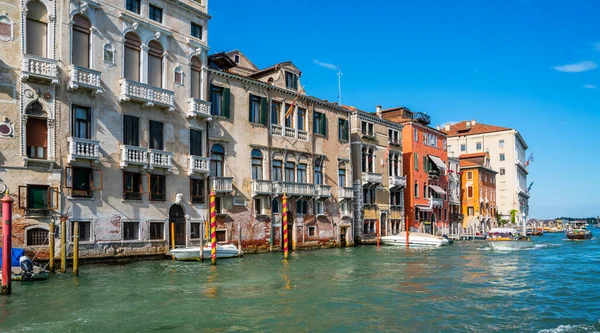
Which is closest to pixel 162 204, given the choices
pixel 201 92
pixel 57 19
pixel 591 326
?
pixel 201 92

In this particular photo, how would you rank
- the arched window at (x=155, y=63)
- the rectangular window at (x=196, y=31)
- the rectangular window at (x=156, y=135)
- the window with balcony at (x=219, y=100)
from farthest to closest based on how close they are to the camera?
1. the window with balcony at (x=219, y=100)
2. the rectangular window at (x=196, y=31)
3. the arched window at (x=155, y=63)
4. the rectangular window at (x=156, y=135)

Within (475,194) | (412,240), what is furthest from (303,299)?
(475,194)

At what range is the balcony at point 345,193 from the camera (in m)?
32.5

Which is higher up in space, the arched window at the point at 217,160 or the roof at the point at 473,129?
the roof at the point at 473,129

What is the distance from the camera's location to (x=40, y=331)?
32.3ft

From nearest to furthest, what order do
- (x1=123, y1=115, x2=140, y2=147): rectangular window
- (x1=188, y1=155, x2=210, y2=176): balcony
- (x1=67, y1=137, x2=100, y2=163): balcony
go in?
(x1=67, y1=137, x2=100, y2=163): balcony → (x1=123, y1=115, x2=140, y2=147): rectangular window → (x1=188, y1=155, x2=210, y2=176): balcony

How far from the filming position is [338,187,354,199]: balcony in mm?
32500

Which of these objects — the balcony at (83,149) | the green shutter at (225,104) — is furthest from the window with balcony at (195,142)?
the balcony at (83,149)

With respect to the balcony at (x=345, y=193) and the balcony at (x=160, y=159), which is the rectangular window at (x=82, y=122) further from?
the balcony at (x=345, y=193)

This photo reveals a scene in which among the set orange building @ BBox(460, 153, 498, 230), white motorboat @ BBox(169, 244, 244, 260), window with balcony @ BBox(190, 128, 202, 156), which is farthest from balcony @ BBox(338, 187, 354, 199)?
orange building @ BBox(460, 153, 498, 230)

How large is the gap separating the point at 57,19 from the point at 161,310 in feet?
39.8

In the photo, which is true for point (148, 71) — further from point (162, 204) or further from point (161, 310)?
point (161, 310)

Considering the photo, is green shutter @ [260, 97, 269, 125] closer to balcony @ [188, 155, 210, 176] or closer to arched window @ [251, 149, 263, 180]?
arched window @ [251, 149, 263, 180]

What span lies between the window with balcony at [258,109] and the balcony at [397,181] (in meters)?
13.0
